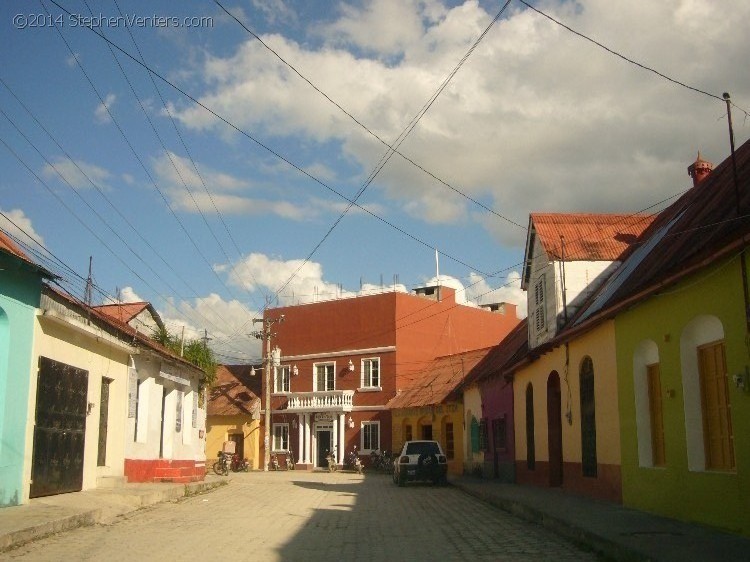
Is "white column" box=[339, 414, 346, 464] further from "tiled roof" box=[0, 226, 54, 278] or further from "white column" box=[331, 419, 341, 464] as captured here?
"tiled roof" box=[0, 226, 54, 278]

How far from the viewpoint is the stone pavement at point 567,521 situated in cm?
952

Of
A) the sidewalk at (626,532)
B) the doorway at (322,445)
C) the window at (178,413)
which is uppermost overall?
the window at (178,413)

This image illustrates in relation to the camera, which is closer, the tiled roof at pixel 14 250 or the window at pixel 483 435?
the tiled roof at pixel 14 250

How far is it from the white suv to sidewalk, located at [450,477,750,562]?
11.4m

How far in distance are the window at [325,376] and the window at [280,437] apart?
3319 millimetres

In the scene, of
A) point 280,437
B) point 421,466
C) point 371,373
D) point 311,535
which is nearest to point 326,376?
point 371,373

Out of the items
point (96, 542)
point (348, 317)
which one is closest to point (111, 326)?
point (96, 542)

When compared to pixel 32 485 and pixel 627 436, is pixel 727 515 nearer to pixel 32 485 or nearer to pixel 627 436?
pixel 627 436

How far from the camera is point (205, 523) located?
15.0 m

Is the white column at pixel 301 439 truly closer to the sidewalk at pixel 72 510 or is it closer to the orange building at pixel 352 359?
the orange building at pixel 352 359

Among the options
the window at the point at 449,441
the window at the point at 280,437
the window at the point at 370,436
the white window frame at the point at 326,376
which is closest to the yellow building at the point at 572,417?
the window at the point at 449,441

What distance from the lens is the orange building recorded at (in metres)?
47.1

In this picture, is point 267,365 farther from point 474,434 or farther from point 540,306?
point 540,306

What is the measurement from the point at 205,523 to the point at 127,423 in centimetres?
743
